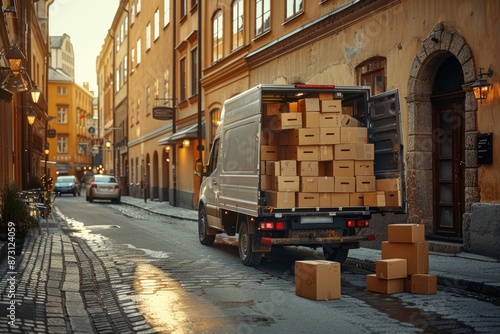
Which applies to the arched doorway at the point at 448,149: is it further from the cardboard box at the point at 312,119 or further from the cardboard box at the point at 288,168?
the cardboard box at the point at 288,168

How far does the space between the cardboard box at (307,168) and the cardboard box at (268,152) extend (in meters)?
0.54

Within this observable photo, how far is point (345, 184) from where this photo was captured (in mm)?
10898

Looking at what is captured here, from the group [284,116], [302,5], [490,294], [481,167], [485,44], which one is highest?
[302,5]

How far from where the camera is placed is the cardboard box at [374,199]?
10.9 metres

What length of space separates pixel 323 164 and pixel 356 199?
748 mm

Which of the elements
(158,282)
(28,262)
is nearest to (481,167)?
(158,282)

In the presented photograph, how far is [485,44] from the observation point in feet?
37.1

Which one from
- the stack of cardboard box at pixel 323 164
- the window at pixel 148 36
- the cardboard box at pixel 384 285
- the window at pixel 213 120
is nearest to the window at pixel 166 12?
the window at pixel 148 36

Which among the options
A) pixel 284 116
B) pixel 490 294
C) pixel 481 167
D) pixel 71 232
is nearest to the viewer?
pixel 490 294

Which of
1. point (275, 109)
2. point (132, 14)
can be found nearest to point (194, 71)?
point (132, 14)

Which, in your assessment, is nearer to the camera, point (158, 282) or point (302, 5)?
point (158, 282)

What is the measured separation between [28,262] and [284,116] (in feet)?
15.3

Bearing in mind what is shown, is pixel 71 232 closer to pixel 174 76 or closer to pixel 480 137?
pixel 480 137

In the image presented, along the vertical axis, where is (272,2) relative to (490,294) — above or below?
above
